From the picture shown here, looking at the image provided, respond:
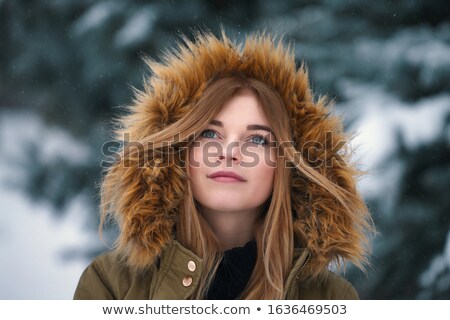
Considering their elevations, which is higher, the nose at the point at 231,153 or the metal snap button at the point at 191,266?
the nose at the point at 231,153

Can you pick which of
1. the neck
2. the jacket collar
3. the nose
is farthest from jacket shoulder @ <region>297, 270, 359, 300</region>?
the nose

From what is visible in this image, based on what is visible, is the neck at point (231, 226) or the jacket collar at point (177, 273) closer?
the jacket collar at point (177, 273)

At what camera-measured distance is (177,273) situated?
183cm

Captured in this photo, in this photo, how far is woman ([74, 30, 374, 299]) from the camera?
1858 millimetres

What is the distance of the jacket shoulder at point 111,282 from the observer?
1.89 meters

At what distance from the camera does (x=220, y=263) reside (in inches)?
77.4

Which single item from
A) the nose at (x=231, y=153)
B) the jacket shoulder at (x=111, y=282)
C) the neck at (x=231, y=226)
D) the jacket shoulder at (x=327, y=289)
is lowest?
the jacket shoulder at (x=327, y=289)

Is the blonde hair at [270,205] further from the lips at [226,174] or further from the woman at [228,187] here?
the lips at [226,174]

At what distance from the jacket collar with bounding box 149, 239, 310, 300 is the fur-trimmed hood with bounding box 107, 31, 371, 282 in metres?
0.04

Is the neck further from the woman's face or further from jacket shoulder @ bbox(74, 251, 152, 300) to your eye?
jacket shoulder @ bbox(74, 251, 152, 300)

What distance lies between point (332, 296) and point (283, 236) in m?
0.26

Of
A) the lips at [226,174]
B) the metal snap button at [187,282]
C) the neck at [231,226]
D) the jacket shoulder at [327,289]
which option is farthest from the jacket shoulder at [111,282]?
the jacket shoulder at [327,289]
